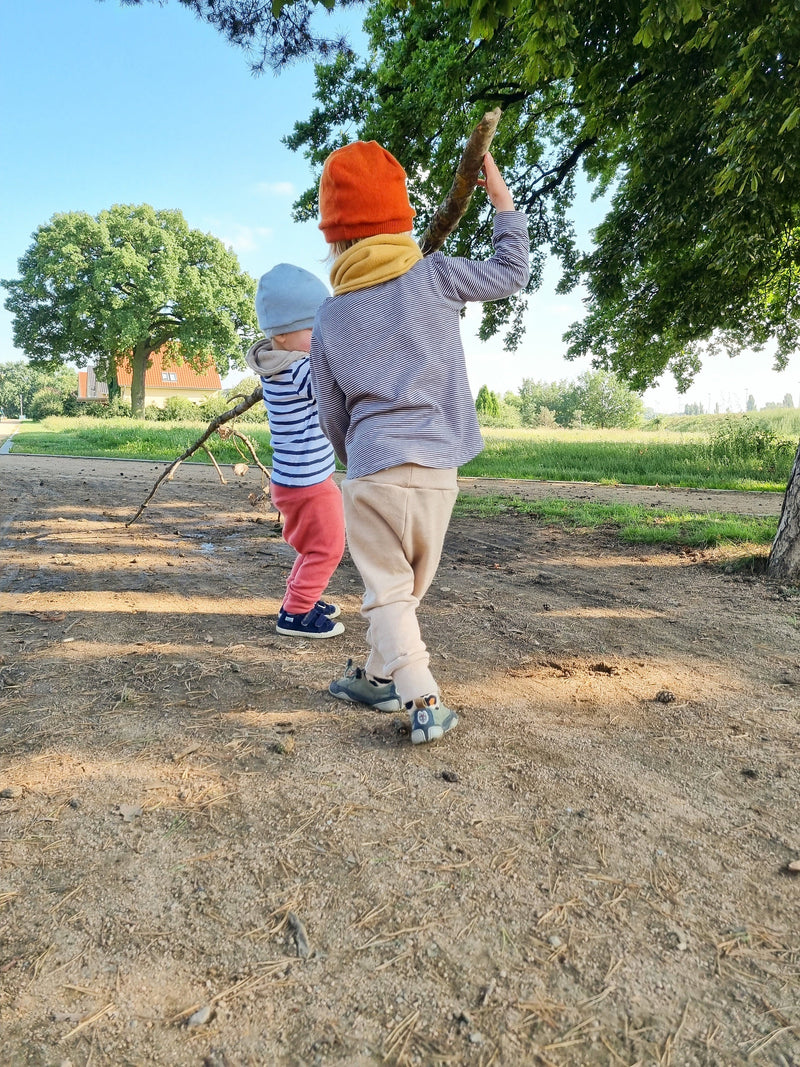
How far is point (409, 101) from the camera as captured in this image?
9602 millimetres

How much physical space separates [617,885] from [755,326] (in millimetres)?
16910

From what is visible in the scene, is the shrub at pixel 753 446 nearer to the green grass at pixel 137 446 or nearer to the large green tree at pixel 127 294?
the green grass at pixel 137 446

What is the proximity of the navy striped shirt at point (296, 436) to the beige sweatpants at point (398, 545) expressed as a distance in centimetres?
109

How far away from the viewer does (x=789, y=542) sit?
479 cm

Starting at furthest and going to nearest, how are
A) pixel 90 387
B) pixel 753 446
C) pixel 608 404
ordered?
pixel 608 404 → pixel 90 387 → pixel 753 446

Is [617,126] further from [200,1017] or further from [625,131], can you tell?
[200,1017]

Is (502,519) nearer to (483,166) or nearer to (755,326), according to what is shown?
(483,166)

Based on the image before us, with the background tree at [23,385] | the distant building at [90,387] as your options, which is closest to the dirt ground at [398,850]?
the distant building at [90,387]

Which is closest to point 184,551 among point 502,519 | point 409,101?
point 502,519

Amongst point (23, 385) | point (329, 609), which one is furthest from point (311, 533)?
point (23, 385)

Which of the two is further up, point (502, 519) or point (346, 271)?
point (346, 271)

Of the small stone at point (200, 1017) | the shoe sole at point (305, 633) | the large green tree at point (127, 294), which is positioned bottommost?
the small stone at point (200, 1017)

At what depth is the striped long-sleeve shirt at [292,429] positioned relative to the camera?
3486mm

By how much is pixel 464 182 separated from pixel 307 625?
2292 mm
